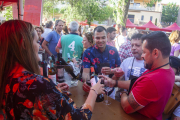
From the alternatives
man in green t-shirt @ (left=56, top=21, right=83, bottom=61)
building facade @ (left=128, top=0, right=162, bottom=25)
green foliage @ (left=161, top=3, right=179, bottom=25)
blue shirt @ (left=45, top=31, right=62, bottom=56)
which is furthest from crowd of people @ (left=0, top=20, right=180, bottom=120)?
green foliage @ (left=161, top=3, right=179, bottom=25)

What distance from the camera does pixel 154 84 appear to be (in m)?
1.25

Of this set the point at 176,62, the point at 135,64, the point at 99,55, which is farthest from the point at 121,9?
the point at 176,62

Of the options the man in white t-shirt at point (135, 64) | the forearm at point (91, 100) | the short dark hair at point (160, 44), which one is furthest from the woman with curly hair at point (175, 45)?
the forearm at point (91, 100)

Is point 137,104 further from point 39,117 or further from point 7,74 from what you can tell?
point 7,74

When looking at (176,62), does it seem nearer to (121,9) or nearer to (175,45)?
(175,45)

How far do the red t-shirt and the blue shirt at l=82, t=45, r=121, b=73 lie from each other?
3.60ft

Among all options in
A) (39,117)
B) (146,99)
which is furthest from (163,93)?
(39,117)

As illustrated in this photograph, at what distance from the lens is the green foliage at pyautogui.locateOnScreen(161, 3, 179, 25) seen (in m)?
38.1

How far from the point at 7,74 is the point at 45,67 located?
3.60 ft

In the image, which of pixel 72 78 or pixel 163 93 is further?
pixel 72 78

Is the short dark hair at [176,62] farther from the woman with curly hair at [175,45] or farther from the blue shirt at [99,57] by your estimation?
the woman with curly hair at [175,45]

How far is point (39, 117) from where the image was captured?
0.82 metres

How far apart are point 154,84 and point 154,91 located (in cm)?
7

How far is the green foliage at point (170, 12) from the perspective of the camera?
3806cm
